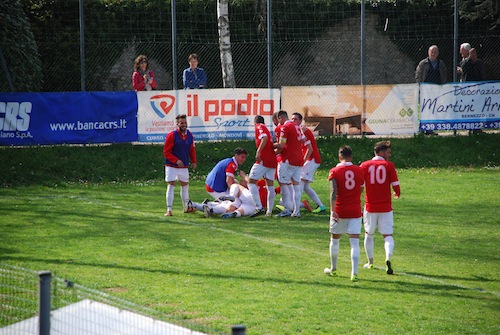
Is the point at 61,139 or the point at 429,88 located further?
the point at 429,88

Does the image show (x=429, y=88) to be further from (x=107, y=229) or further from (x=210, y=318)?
(x=210, y=318)

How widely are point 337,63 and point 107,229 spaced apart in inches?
611

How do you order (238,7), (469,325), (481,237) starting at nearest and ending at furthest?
(469,325) → (481,237) → (238,7)

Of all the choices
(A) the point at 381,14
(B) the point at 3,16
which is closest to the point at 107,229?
(B) the point at 3,16

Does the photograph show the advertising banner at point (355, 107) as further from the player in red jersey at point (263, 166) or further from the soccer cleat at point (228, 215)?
the soccer cleat at point (228, 215)

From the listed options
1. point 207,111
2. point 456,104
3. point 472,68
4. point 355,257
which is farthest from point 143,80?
point 355,257

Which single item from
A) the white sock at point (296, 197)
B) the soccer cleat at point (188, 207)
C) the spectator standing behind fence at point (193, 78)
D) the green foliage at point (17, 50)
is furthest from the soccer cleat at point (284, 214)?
the green foliage at point (17, 50)

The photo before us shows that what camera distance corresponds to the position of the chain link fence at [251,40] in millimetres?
25328

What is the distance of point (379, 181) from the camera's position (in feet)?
40.3

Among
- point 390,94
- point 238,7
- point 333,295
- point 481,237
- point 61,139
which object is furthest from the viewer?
point 238,7

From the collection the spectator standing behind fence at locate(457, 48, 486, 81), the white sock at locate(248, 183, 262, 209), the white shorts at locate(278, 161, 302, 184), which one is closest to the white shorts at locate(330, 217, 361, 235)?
the white shorts at locate(278, 161, 302, 184)

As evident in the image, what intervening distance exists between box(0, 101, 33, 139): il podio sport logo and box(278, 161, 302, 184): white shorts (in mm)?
8300

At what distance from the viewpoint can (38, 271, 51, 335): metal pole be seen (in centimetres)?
585

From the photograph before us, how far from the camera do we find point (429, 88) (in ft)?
79.6
